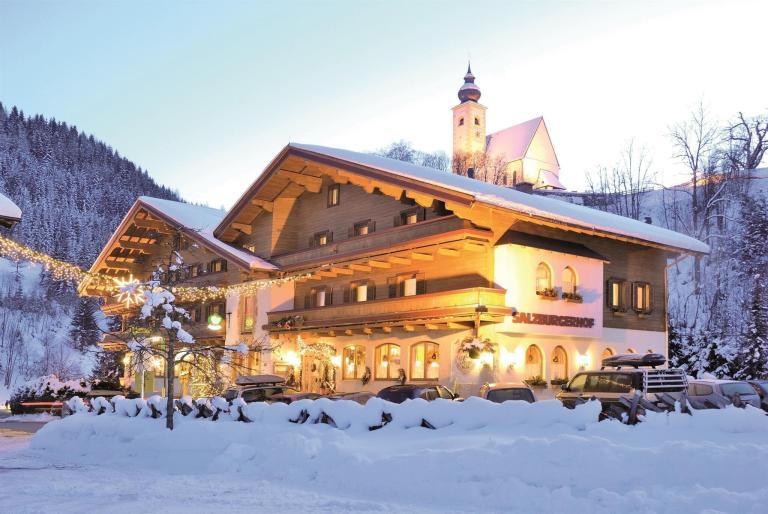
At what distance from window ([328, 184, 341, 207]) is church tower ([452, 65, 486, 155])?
60991mm

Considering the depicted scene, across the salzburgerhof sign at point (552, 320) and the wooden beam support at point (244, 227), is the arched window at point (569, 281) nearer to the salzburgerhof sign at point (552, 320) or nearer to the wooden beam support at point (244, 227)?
the salzburgerhof sign at point (552, 320)

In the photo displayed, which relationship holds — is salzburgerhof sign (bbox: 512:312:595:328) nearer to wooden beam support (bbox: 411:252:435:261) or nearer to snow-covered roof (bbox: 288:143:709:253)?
snow-covered roof (bbox: 288:143:709:253)

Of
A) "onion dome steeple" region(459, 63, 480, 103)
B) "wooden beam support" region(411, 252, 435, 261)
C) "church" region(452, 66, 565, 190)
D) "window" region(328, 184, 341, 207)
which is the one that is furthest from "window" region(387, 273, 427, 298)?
"onion dome steeple" region(459, 63, 480, 103)

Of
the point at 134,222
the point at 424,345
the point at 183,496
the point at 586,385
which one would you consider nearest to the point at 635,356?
the point at 586,385

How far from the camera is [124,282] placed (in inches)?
729

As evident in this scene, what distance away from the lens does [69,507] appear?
32.3 feet

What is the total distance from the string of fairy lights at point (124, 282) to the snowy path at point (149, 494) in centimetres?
502

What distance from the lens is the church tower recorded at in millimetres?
94500

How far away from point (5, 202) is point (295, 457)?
7227mm

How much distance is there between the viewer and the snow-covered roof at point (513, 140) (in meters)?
94.6

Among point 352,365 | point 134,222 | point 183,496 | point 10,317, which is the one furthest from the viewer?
point 10,317

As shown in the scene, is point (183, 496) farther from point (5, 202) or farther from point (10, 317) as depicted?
point (10, 317)

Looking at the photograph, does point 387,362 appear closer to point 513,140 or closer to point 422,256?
point 422,256

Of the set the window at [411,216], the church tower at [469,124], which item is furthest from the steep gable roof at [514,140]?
the window at [411,216]
